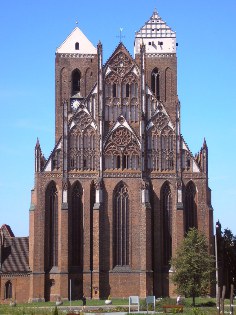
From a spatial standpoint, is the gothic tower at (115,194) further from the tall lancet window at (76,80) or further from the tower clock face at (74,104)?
the tall lancet window at (76,80)

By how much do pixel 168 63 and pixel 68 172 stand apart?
21.1 metres

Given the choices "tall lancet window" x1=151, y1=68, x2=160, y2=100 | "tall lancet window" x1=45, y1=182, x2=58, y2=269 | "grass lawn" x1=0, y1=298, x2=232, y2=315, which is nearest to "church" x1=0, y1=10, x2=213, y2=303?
"tall lancet window" x1=45, y1=182, x2=58, y2=269

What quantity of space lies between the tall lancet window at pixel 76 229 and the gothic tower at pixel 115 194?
122 millimetres

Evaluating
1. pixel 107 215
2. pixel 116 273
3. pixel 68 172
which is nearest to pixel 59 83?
pixel 68 172

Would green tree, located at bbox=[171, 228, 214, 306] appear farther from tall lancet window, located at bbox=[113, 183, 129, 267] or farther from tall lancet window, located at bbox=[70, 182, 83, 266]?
tall lancet window, located at bbox=[70, 182, 83, 266]

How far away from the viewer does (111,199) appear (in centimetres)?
8875

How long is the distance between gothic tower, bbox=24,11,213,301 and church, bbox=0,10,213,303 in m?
0.12

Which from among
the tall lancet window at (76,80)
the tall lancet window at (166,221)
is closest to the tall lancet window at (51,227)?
the tall lancet window at (166,221)

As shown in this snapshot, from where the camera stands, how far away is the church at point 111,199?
87.0 m

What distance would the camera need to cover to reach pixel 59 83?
96125mm

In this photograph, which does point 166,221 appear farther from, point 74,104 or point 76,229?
→ point 74,104

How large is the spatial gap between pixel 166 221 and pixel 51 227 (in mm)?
14166

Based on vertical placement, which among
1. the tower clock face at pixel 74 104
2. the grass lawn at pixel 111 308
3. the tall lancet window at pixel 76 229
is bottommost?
the grass lawn at pixel 111 308

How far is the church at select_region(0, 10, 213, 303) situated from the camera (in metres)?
87.0
